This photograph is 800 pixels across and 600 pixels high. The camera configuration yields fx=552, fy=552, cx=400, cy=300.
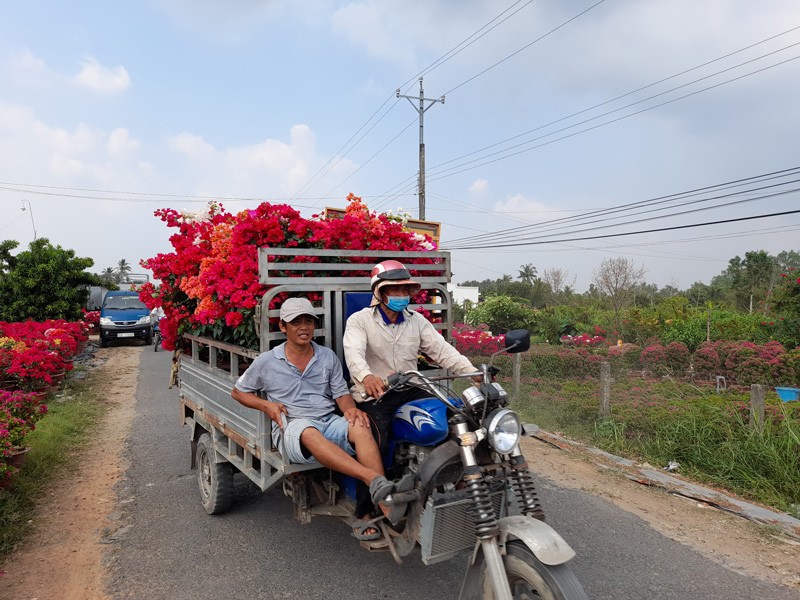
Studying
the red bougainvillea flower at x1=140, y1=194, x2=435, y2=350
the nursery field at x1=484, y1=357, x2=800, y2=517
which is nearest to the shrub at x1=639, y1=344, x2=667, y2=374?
the nursery field at x1=484, y1=357, x2=800, y2=517

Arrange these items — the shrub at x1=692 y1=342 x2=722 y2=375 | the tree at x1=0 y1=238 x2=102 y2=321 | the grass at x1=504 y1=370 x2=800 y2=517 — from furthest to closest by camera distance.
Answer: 1. the tree at x1=0 y1=238 x2=102 y2=321
2. the shrub at x1=692 y1=342 x2=722 y2=375
3. the grass at x1=504 y1=370 x2=800 y2=517

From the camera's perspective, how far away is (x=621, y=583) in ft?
11.4

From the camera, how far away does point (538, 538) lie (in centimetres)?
235

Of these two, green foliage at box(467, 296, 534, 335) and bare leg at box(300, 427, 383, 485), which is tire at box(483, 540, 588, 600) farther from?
green foliage at box(467, 296, 534, 335)

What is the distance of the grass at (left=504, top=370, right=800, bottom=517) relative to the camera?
503 centimetres

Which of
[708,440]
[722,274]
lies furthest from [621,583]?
[722,274]

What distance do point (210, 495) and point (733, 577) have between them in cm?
383

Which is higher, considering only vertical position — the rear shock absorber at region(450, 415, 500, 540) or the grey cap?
the grey cap

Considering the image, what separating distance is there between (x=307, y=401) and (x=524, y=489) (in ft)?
4.82

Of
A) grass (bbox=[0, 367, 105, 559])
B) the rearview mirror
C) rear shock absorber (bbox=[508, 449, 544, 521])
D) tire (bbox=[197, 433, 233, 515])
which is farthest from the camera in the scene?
tire (bbox=[197, 433, 233, 515])

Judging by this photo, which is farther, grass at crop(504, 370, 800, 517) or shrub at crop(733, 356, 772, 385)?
shrub at crop(733, 356, 772, 385)

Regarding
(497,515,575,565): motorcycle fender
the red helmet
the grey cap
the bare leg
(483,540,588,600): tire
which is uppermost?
the red helmet

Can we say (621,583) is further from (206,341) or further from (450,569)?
(206,341)

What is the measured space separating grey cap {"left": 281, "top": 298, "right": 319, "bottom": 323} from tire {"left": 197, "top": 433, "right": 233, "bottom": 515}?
1.74 m
